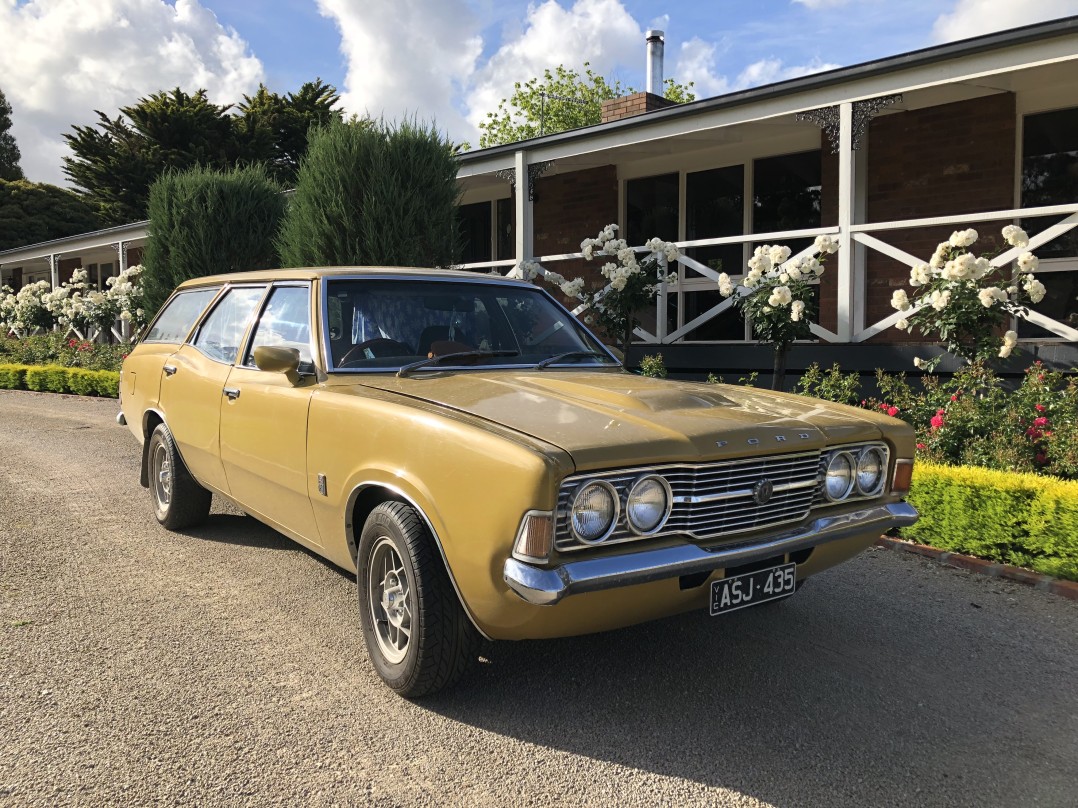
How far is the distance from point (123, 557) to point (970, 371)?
610cm

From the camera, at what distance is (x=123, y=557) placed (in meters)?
4.81

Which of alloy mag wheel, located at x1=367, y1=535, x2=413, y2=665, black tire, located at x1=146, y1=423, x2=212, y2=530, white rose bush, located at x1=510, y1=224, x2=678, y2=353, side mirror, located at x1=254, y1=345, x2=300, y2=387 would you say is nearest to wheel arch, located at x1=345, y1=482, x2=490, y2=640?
alloy mag wheel, located at x1=367, y1=535, x2=413, y2=665

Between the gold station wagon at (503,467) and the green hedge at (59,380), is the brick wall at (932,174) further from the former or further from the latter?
the green hedge at (59,380)

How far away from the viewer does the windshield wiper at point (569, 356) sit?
12.9 feet

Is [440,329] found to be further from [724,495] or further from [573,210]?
[573,210]

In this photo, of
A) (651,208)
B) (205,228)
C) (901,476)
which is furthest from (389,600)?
(205,228)

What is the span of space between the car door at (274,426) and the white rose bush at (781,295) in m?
4.82

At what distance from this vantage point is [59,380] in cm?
1636

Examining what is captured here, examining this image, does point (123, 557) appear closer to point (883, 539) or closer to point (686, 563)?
point (686, 563)

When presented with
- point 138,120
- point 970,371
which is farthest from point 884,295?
point 138,120

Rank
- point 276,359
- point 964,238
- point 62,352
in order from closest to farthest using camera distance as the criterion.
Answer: point 276,359 < point 964,238 < point 62,352

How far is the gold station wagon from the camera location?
2535 mm

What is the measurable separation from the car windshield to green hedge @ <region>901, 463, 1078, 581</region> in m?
2.35

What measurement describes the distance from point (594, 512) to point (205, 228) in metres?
13.7
